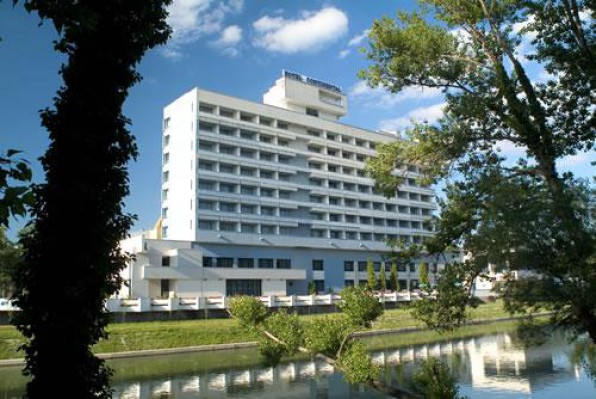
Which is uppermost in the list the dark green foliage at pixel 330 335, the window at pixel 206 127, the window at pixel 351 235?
the window at pixel 206 127

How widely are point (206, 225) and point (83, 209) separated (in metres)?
55.9

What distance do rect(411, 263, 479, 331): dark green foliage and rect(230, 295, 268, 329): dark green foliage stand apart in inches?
238

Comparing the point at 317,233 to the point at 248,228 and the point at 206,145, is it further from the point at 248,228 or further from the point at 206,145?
the point at 206,145

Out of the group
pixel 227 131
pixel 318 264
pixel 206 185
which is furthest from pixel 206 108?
pixel 318 264

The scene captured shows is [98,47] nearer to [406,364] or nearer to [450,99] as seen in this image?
[450,99]

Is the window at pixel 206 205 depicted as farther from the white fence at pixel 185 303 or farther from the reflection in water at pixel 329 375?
the reflection in water at pixel 329 375

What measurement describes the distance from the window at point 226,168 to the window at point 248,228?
6998 millimetres

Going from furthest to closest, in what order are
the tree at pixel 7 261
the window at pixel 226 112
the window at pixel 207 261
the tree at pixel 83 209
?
the window at pixel 226 112
the window at pixel 207 261
the tree at pixel 7 261
the tree at pixel 83 209

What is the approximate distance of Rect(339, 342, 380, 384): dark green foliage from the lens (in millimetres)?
15922

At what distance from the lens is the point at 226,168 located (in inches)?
2712

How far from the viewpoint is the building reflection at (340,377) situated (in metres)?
23.9

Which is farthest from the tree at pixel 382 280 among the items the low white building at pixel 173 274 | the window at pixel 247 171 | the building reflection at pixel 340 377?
the building reflection at pixel 340 377

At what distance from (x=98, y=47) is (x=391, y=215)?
7896cm

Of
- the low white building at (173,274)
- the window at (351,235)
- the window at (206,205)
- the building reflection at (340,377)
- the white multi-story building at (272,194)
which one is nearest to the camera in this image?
the building reflection at (340,377)
